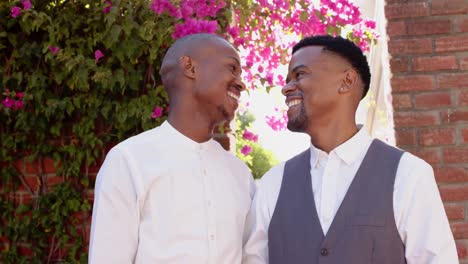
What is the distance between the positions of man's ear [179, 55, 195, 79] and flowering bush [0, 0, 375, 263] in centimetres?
89

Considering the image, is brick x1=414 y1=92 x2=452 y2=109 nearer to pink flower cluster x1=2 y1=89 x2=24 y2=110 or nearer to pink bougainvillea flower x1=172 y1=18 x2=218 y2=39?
pink bougainvillea flower x1=172 y1=18 x2=218 y2=39

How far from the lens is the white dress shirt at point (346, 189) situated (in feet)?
7.06

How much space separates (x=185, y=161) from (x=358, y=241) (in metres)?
0.77

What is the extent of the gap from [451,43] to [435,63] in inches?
5.3

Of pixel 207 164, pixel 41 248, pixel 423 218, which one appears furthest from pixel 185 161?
pixel 41 248

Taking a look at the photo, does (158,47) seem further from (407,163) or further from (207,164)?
(407,163)

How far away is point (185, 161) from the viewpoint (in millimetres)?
2594

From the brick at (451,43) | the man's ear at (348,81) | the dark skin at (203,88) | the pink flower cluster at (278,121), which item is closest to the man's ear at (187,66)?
the dark skin at (203,88)

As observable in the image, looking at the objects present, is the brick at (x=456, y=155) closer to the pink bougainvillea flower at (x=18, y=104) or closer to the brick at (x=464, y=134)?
the brick at (x=464, y=134)

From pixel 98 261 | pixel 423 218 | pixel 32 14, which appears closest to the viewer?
pixel 423 218

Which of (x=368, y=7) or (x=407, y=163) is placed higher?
(x=368, y=7)

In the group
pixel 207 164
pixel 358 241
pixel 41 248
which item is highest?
pixel 207 164

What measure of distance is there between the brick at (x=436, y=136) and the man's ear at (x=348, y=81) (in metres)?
1.08

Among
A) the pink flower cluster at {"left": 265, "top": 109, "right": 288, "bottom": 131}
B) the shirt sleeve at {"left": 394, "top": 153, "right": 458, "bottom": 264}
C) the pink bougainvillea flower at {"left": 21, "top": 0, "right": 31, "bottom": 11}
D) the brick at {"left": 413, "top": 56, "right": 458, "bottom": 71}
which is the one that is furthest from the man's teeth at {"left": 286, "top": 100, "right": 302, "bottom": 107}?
the pink flower cluster at {"left": 265, "top": 109, "right": 288, "bottom": 131}
